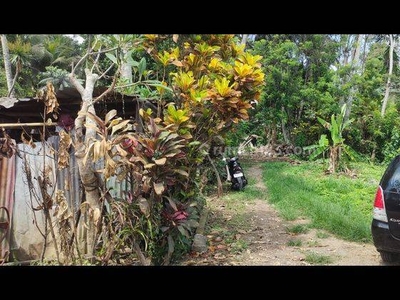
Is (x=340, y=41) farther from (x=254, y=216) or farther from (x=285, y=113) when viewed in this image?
(x=254, y=216)

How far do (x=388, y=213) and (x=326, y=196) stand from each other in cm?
391

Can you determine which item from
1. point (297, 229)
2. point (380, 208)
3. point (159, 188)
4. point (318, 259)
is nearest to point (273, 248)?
point (318, 259)

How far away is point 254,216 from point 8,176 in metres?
3.62

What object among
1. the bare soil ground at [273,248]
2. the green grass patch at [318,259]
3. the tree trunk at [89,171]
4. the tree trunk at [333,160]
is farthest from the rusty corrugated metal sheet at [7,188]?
the tree trunk at [333,160]

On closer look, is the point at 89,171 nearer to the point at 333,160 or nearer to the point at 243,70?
the point at 243,70

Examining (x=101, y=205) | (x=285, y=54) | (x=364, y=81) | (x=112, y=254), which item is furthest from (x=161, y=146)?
(x=364, y=81)

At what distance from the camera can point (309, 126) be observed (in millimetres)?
12227

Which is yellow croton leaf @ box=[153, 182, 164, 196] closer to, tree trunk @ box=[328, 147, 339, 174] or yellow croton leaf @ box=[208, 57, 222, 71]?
yellow croton leaf @ box=[208, 57, 222, 71]

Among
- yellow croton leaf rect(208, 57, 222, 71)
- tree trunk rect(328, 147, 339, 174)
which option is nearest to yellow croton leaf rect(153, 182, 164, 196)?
yellow croton leaf rect(208, 57, 222, 71)

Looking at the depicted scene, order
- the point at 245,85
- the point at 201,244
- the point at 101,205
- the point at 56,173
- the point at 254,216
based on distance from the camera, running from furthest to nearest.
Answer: the point at 254,216 → the point at 201,244 → the point at 245,85 → the point at 56,173 → the point at 101,205

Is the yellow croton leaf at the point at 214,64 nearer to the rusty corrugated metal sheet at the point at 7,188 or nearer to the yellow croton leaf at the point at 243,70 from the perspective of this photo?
the yellow croton leaf at the point at 243,70

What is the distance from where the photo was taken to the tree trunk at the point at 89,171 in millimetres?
2990

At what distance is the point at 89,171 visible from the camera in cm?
303

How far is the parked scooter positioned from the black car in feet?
13.8
